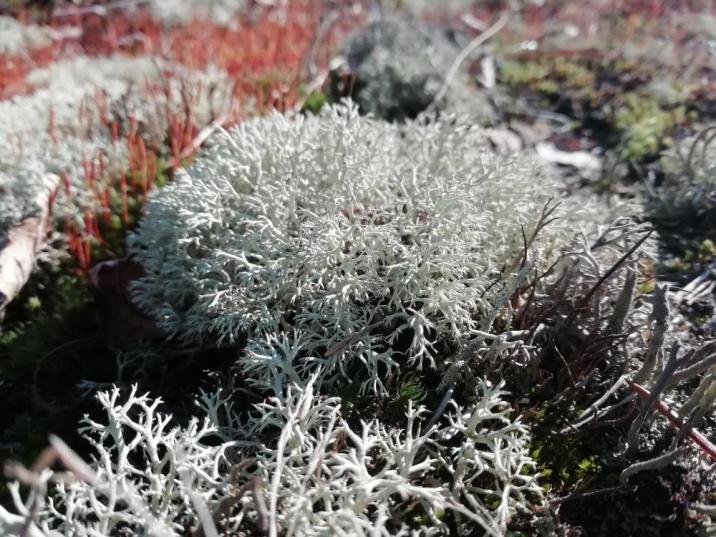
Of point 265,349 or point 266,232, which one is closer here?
point 265,349

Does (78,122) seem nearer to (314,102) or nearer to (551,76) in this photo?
(314,102)

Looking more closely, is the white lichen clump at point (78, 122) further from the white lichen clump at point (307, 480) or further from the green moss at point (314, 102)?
the white lichen clump at point (307, 480)

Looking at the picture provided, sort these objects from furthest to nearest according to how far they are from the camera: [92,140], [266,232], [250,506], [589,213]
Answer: [92,140], [589,213], [266,232], [250,506]

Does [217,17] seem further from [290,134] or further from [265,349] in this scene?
[265,349]

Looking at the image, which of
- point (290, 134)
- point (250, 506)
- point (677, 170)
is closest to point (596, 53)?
point (677, 170)

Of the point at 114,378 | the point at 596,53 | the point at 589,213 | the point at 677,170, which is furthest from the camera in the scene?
the point at 596,53

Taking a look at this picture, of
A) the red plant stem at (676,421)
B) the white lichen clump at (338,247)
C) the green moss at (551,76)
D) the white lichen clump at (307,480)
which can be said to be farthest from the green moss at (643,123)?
the white lichen clump at (307,480)

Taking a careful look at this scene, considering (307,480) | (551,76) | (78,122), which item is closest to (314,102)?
(78,122)
